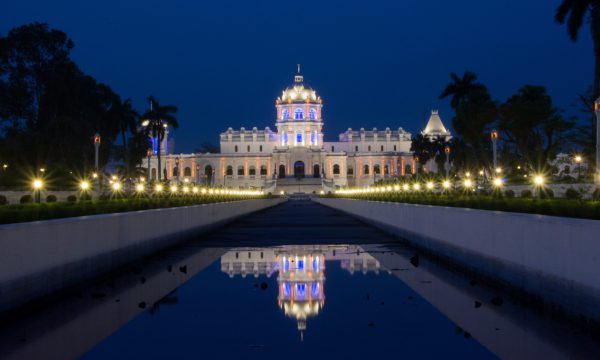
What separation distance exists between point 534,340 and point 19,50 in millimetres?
64621

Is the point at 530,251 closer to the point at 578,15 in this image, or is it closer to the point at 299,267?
the point at 299,267

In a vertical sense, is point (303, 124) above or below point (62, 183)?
above

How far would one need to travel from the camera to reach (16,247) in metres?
10.6

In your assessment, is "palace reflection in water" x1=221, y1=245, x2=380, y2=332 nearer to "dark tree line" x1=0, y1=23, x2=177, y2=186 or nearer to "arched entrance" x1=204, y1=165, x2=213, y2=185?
"dark tree line" x1=0, y1=23, x2=177, y2=186

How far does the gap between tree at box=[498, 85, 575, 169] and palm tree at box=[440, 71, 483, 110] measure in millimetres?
12042

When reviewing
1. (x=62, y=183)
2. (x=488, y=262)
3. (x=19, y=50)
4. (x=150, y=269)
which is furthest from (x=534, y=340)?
(x=19, y=50)

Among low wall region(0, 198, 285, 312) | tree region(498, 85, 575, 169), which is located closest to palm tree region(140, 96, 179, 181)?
tree region(498, 85, 575, 169)

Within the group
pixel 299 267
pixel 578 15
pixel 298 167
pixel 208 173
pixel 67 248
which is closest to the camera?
pixel 67 248

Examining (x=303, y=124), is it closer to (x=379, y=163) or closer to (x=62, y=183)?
Result: (x=379, y=163)

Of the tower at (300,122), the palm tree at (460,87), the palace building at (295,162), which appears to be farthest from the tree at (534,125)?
the tower at (300,122)

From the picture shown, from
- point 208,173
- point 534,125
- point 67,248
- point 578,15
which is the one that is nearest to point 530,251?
point 67,248

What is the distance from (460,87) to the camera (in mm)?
84875

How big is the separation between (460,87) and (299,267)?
7192 centimetres

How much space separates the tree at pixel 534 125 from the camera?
214 ft
